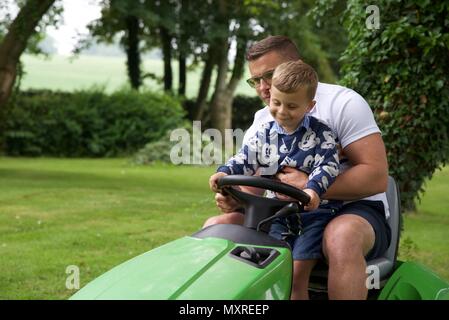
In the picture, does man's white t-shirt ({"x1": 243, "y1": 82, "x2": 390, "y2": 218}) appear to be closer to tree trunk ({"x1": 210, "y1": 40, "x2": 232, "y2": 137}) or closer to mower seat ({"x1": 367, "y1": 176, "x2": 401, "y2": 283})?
mower seat ({"x1": 367, "y1": 176, "x2": 401, "y2": 283})

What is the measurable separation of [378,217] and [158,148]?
55.0ft

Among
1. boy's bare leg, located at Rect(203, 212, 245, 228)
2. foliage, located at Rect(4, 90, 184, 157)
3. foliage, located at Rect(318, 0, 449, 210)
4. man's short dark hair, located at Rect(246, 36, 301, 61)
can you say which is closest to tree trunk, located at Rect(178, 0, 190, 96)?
foliage, located at Rect(4, 90, 184, 157)

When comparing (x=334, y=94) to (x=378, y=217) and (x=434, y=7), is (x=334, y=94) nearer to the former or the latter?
(x=378, y=217)

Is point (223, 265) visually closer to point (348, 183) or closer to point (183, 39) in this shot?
point (348, 183)

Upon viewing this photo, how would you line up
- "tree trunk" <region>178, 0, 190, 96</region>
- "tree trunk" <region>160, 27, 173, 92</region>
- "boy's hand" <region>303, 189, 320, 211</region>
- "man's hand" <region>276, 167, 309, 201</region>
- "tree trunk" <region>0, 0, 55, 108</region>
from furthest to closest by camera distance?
1. "tree trunk" <region>160, 27, 173, 92</region>
2. "tree trunk" <region>178, 0, 190, 96</region>
3. "tree trunk" <region>0, 0, 55, 108</region>
4. "man's hand" <region>276, 167, 309, 201</region>
5. "boy's hand" <region>303, 189, 320, 211</region>

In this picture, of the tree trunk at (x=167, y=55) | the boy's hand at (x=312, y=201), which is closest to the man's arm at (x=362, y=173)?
the boy's hand at (x=312, y=201)

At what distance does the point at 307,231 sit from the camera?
2941 mm

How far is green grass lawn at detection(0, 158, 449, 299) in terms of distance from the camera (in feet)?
20.8

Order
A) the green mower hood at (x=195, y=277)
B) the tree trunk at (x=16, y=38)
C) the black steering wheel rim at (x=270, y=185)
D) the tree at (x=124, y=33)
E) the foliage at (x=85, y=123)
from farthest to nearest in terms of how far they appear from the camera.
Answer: the tree at (x=124, y=33), the foliage at (x=85, y=123), the tree trunk at (x=16, y=38), the black steering wheel rim at (x=270, y=185), the green mower hood at (x=195, y=277)

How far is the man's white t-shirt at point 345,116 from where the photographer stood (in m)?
3.16

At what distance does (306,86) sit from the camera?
9.23ft

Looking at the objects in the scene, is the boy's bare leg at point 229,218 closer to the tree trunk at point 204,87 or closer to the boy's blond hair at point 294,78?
the boy's blond hair at point 294,78

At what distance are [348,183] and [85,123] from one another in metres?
19.7

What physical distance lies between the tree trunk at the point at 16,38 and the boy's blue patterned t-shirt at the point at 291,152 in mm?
11057
